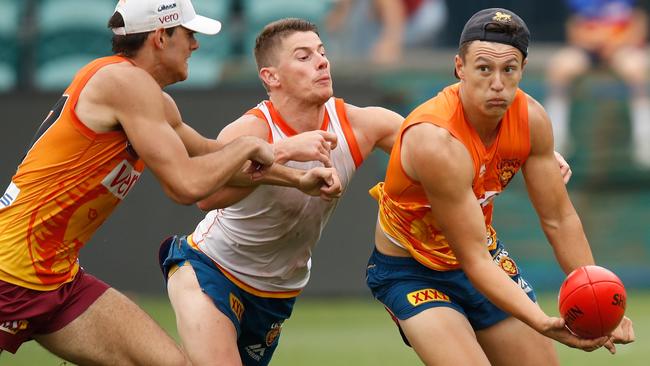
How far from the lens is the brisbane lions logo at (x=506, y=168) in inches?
245

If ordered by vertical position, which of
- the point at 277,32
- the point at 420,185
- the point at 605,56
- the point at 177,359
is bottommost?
the point at 605,56

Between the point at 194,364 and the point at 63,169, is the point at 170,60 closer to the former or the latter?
the point at 63,169

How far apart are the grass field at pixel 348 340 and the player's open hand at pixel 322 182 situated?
Answer: 3.62 metres

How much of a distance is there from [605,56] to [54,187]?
29.4 feet

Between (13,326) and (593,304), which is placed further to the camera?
(13,326)

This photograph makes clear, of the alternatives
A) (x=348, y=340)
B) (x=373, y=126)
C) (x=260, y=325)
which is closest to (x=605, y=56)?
(x=348, y=340)

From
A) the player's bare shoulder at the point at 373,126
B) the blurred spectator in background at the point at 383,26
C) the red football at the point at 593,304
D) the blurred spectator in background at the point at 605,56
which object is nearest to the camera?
the red football at the point at 593,304

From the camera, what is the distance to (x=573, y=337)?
5656 millimetres

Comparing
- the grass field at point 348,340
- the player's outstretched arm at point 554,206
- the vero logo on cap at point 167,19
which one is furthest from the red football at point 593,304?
the grass field at point 348,340

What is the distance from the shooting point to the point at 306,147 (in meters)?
6.10

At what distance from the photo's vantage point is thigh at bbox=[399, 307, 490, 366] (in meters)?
5.93

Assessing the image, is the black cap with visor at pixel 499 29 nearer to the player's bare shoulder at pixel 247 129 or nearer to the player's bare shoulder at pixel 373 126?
the player's bare shoulder at pixel 373 126

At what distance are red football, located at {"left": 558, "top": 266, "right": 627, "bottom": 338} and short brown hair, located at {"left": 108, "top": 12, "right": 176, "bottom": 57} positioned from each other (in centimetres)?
228

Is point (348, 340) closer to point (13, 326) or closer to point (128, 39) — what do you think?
point (13, 326)
